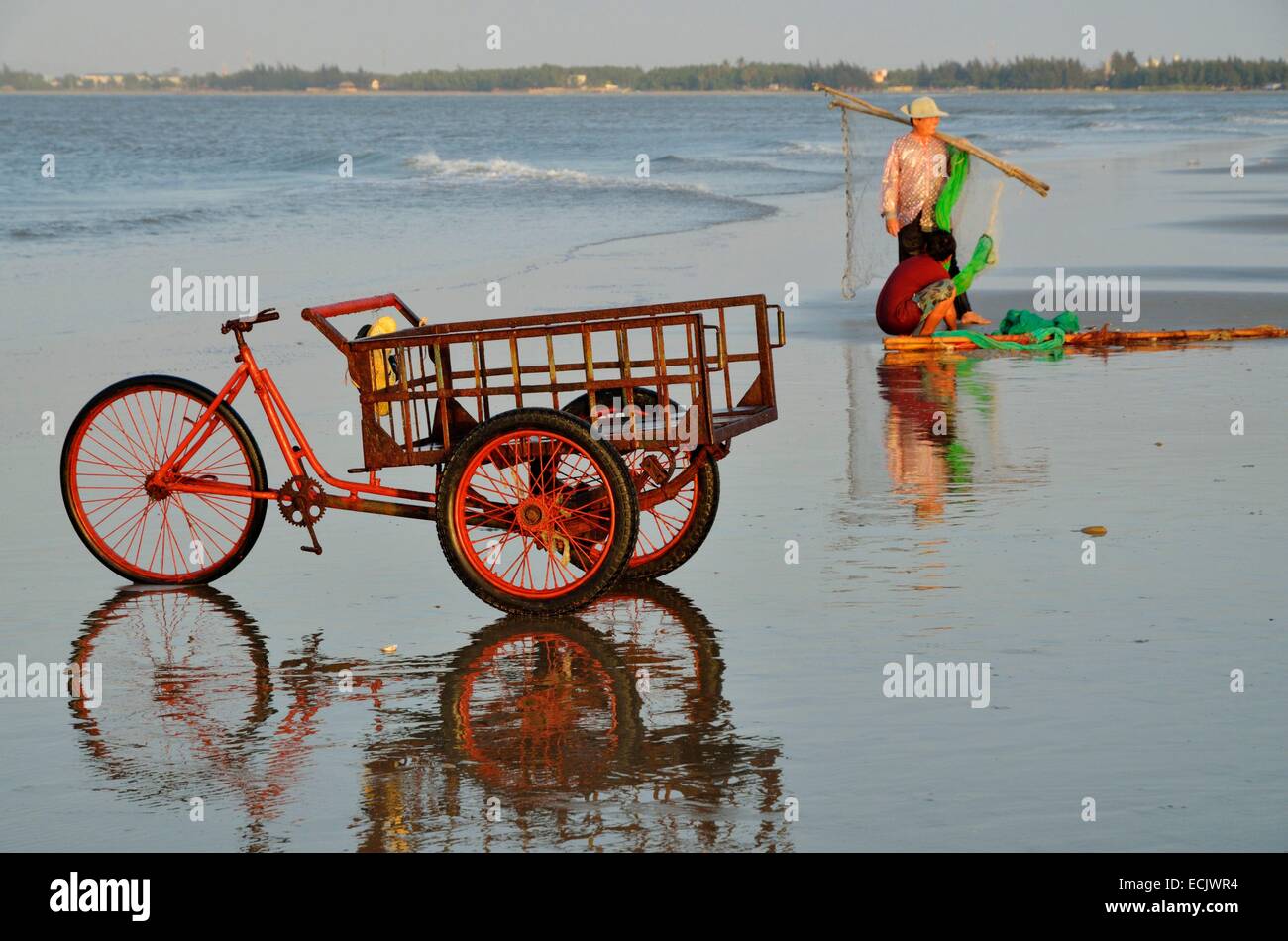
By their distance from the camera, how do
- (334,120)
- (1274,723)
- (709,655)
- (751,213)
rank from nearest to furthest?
(1274,723), (709,655), (751,213), (334,120)

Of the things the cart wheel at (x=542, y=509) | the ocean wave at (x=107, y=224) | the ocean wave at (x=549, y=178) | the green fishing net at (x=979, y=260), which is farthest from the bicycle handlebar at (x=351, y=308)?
the ocean wave at (x=549, y=178)

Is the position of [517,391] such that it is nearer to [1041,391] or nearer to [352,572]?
[352,572]

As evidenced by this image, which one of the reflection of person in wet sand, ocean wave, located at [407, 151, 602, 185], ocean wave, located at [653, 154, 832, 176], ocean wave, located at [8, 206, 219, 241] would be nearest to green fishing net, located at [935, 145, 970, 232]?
the reflection of person in wet sand

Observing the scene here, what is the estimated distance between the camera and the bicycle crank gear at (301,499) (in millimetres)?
7754

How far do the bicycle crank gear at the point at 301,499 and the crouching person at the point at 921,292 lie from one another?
26.3 ft

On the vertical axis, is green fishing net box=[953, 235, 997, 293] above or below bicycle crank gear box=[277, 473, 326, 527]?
above

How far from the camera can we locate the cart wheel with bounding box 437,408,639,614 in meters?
7.21

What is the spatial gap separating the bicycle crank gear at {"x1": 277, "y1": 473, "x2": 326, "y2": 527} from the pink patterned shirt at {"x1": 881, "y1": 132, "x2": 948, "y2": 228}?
8.05m

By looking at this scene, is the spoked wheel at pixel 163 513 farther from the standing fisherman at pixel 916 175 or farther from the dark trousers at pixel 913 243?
the dark trousers at pixel 913 243

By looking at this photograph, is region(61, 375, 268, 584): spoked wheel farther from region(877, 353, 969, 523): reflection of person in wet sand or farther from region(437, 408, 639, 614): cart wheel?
region(877, 353, 969, 523): reflection of person in wet sand

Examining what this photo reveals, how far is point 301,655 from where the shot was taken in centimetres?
688

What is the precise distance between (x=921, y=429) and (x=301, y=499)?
481cm

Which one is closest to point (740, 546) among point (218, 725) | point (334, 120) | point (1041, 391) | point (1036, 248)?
point (218, 725)

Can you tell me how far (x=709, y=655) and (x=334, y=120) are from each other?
99.8 meters
